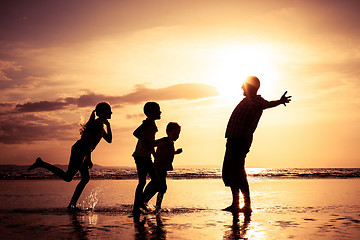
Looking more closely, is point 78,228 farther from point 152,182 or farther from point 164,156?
point 164,156

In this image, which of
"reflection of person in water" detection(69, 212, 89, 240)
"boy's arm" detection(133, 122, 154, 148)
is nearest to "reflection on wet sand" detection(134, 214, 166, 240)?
"reflection of person in water" detection(69, 212, 89, 240)

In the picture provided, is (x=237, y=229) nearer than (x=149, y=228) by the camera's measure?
Yes

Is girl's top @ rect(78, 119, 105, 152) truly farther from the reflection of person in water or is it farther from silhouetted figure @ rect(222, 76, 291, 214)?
silhouetted figure @ rect(222, 76, 291, 214)

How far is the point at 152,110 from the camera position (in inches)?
281

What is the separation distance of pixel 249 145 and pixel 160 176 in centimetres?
194

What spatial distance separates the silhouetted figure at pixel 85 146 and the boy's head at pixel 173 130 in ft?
4.07

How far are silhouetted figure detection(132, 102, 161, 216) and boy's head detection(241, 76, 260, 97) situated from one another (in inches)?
70.7

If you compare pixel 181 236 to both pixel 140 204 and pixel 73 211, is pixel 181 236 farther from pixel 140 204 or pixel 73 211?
pixel 73 211

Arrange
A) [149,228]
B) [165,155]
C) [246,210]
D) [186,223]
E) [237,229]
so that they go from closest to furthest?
[237,229]
[149,228]
[186,223]
[246,210]
[165,155]

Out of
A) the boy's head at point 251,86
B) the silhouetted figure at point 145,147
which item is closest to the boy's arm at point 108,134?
the silhouetted figure at point 145,147

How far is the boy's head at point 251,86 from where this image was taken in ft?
24.3

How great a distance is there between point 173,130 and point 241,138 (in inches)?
59.9

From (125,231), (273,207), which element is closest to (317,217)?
(273,207)

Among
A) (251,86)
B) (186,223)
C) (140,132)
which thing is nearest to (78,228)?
(186,223)
